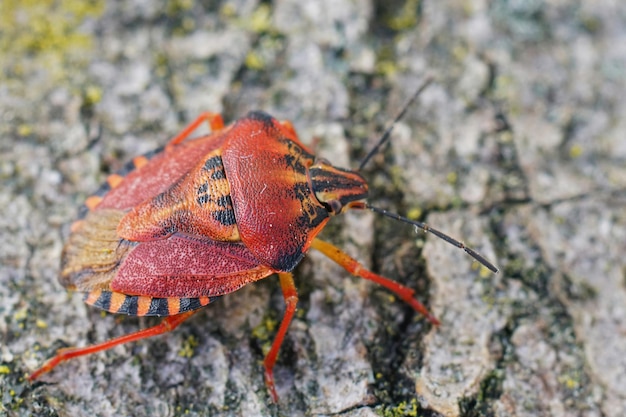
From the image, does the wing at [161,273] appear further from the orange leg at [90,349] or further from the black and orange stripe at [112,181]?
the black and orange stripe at [112,181]

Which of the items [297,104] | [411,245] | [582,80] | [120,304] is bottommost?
[120,304]

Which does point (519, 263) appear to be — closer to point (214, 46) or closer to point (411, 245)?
point (411, 245)

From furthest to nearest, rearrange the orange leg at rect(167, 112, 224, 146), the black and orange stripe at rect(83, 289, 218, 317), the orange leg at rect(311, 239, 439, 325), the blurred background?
the orange leg at rect(167, 112, 224, 146) < the orange leg at rect(311, 239, 439, 325) < the blurred background < the black and orange stripe at rect(83, 289, 218, 317)

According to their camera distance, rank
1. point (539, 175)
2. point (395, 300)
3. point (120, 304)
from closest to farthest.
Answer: point (120, 304)
point (395, 300)
point (539, 175)

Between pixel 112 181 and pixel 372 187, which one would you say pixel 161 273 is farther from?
pixel 372 187

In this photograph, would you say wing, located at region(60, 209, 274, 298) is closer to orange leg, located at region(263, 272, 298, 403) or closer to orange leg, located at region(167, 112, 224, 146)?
orange leg, located at region(263, 272, 298, 403)

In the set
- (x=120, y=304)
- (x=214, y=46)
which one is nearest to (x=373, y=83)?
(x=214, y=46)

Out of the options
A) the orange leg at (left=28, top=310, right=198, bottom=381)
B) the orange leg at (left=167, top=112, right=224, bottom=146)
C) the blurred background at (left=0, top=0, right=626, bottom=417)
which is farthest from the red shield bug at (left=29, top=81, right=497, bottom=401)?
the orange leg at (left=167, top=112, right=224, bottom=146)
